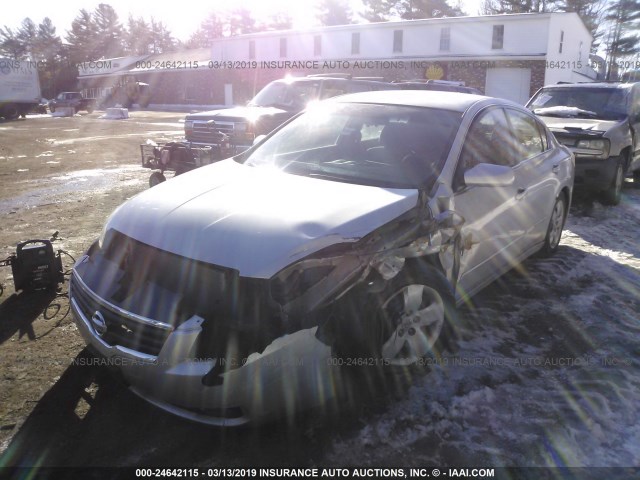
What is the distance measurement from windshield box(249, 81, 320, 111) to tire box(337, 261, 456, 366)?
7717 mm

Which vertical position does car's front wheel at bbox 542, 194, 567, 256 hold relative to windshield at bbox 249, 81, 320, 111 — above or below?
below

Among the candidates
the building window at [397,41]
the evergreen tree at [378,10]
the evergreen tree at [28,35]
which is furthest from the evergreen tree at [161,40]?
the building window at [397,41]

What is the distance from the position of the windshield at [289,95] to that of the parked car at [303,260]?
632 cm

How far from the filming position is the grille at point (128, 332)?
246cm

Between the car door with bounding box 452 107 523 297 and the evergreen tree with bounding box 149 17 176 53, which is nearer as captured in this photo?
the car door with bounding box 452 107 523 297

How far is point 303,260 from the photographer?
2.62m

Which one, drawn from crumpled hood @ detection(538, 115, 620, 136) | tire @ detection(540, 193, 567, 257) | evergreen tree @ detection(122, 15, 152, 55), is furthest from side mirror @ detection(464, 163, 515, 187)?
evergreen tree @ detection(122, 15, 152, 55)

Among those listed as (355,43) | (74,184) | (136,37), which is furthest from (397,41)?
(136,37)

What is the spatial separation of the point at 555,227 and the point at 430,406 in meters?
3.42

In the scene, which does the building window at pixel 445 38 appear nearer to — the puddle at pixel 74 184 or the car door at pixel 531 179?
the puddle at pixel 74 184

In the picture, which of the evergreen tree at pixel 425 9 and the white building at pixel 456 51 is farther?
the evergreen tree at pixel 425 9

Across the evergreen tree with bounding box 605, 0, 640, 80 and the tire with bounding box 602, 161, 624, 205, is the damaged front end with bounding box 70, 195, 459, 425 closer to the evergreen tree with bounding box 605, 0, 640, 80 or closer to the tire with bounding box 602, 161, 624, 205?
the tire with bounding box 602, 161, 624, 205

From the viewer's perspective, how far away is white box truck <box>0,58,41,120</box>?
33.1 metres

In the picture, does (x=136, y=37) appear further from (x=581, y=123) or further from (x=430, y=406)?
(x=430, y=406)
